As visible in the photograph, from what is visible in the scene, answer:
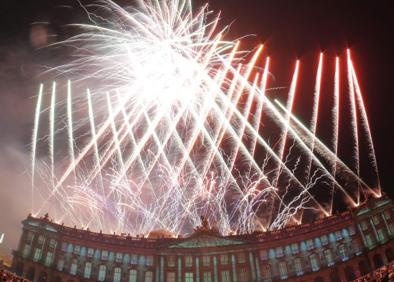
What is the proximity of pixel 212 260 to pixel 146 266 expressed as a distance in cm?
1032

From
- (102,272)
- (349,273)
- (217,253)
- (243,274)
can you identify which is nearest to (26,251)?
(102,272)

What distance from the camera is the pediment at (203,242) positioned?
56.0 m

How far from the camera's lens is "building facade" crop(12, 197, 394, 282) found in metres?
47.6

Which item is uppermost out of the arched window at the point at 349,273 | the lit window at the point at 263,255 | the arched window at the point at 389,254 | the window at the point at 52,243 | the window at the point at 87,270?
the window at the point at 52,243

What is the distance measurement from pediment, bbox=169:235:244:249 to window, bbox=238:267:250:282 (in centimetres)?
452

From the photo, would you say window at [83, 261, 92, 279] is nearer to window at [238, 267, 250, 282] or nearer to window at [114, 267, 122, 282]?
window at [114, 267, 122, 282]

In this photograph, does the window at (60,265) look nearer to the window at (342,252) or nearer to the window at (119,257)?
the window at (119,257)

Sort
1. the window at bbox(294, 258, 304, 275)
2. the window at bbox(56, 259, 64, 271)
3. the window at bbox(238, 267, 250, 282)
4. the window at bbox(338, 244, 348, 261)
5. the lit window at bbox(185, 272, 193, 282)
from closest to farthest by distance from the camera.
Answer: the window at bbox(338, 244, 348, 261), the window at bbox(294, 258, 304, 275), the window at bbox(56, 259, 64, 271), the window at bbox(238, 267, 250, 282), the lit window at bbox(185, 272, 193, 282)

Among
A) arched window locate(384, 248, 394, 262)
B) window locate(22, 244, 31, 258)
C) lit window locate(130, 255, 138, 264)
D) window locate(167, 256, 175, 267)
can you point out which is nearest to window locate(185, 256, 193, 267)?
window locate(167, 256, 175, 267)

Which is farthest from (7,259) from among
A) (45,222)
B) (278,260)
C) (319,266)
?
(319,266)

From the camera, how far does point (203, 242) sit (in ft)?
185

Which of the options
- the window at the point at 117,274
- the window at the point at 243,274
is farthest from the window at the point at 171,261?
the window at the point at 243,274

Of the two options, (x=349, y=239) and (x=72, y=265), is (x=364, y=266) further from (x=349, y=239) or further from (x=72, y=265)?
(x=72, y=265)

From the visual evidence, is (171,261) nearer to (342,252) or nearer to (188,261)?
(188,261)
